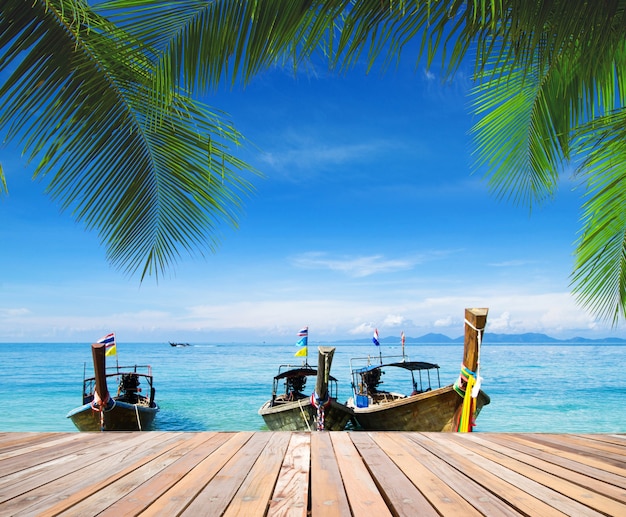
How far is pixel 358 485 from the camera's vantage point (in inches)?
90.4

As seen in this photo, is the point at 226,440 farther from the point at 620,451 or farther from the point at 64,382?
the point at 64,382

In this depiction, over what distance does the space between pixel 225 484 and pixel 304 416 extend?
38.2 ft

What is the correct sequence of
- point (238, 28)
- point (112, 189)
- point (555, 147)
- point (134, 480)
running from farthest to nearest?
point (555, 147)
point (112, 189)
point (134, 480)
point (238, 28)

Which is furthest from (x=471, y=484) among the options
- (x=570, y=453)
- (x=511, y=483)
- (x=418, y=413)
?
(x=418, y=413)

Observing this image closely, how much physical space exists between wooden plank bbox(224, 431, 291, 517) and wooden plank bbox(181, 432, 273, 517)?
0.11 ft

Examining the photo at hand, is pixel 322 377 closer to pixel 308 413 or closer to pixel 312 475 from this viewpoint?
pixel 308 413

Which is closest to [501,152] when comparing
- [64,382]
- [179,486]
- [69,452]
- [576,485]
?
[576,485]

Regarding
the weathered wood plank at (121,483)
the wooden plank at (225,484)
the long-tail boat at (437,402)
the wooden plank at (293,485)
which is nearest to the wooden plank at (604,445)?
the long-tail boat at (437,402)

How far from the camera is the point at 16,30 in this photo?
7.71ft

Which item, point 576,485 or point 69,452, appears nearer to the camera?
point 576,485

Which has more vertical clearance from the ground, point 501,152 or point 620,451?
point 501,152

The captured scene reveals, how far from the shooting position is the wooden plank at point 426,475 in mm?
1965

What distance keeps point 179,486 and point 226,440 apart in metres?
1.53

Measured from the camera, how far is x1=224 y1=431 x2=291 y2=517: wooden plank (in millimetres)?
1936
